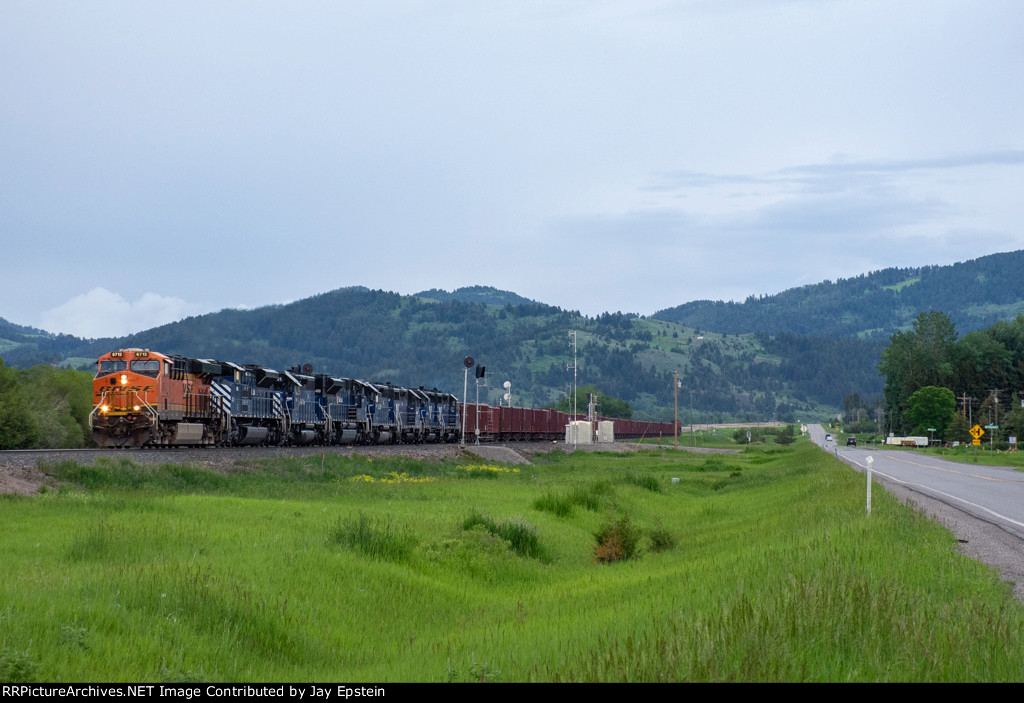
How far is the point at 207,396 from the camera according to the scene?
44.3m

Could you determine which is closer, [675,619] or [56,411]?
[675,619]

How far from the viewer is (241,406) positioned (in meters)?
46.8

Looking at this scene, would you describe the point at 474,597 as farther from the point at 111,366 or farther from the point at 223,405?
the point at 223,405

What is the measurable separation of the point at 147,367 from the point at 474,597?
94.6 feet

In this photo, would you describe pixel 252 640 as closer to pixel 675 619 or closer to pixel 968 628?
pixel 675 619

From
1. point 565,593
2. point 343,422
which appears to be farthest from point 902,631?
point 343,422

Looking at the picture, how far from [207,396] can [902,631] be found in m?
40.7

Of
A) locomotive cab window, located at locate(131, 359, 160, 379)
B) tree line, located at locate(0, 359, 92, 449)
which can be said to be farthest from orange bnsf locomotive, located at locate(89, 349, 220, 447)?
tree line, located at locate(0, 359, 92, 449)

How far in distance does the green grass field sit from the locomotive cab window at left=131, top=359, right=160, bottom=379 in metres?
15.1

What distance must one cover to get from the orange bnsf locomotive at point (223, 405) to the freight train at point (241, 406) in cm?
4

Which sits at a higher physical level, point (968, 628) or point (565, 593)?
point (968, 628)

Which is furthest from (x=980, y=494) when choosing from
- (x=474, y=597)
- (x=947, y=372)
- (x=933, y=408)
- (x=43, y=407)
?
(x=947, y=372)

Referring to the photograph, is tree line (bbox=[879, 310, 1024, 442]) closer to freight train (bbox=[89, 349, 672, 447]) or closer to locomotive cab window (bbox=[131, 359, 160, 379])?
freight train (bbox=[89, 349, 672, 447])

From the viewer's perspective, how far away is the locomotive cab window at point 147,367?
39625mm
